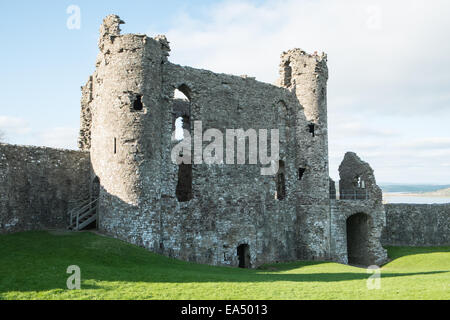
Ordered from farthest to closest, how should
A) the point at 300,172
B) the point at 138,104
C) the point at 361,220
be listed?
the point at 361,220
the point at 300,172
the point at 138,104

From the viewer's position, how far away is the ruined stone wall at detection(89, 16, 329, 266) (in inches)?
773

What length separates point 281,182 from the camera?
88.8ft

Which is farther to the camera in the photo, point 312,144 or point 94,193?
point 312,144

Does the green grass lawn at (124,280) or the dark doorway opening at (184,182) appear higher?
the dark doorway opening at (184,182)

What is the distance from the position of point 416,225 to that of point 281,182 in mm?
15665

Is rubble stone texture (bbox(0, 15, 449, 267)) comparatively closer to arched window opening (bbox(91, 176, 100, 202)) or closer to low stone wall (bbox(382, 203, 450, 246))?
arched window opening (bbox(91, 176, 100, 202))

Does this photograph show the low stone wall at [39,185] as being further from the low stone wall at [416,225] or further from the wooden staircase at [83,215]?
the low stone wall at [416,225]

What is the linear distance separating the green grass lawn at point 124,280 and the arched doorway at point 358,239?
1086cm

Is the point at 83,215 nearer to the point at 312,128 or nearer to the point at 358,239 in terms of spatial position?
the point at 312,128

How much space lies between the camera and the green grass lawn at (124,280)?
1188 cm

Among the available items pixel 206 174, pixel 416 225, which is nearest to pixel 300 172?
pixel 206 174

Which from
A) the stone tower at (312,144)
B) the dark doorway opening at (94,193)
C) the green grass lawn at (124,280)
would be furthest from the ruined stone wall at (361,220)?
the dark doorway opening at (94,193)

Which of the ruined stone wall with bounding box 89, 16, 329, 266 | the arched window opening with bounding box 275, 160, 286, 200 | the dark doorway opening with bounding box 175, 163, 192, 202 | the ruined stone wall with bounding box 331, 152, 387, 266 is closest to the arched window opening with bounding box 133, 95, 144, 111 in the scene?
the ruined stone wall with bounding box 89, 16, 329, 266
